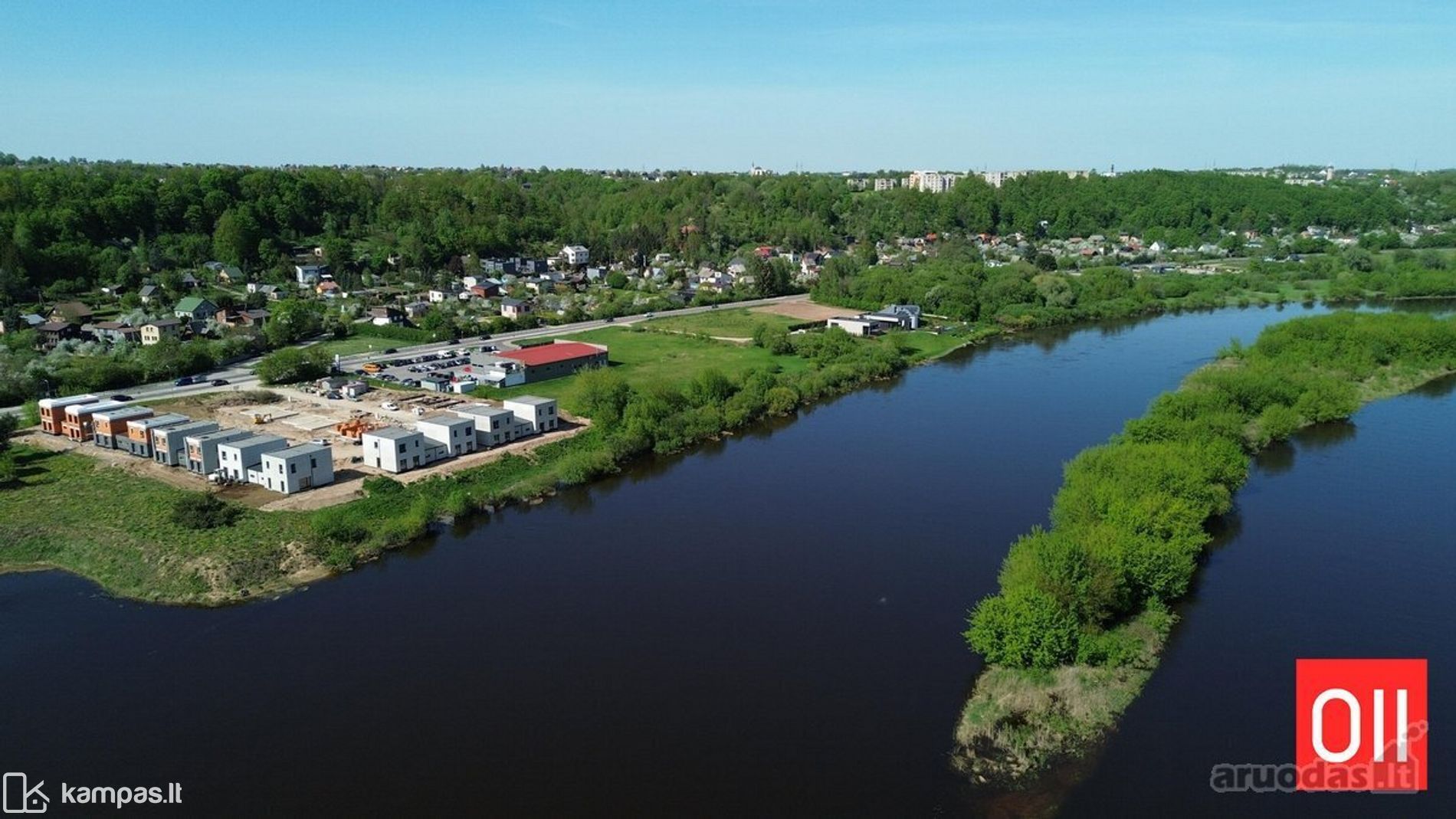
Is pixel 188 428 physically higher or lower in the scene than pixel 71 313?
lower

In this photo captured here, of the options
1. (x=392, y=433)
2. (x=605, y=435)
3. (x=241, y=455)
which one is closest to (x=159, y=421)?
(x=241, y=455)

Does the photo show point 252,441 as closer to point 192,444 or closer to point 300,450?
point 192,444

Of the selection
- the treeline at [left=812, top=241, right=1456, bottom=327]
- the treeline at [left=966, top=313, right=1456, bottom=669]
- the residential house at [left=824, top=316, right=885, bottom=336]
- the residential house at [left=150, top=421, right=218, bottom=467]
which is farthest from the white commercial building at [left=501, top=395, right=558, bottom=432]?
the treeline at [left=812, top=241, right=1456, bottom=327]

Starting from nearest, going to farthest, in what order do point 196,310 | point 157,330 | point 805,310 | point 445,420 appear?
point 445,420, point 157,330, point 196,310, point 805,310

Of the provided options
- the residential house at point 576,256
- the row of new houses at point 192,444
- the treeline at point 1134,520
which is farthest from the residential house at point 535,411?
the residential house at point 576,256

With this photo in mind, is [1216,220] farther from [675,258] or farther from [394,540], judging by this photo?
[394,540]

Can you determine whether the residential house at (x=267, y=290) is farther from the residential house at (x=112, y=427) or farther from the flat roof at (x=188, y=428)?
the flat roof at (x=188, y=428)

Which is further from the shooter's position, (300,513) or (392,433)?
(392,433)

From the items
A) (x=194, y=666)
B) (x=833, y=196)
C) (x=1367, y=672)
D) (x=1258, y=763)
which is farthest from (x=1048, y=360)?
(x=833, y=196)
